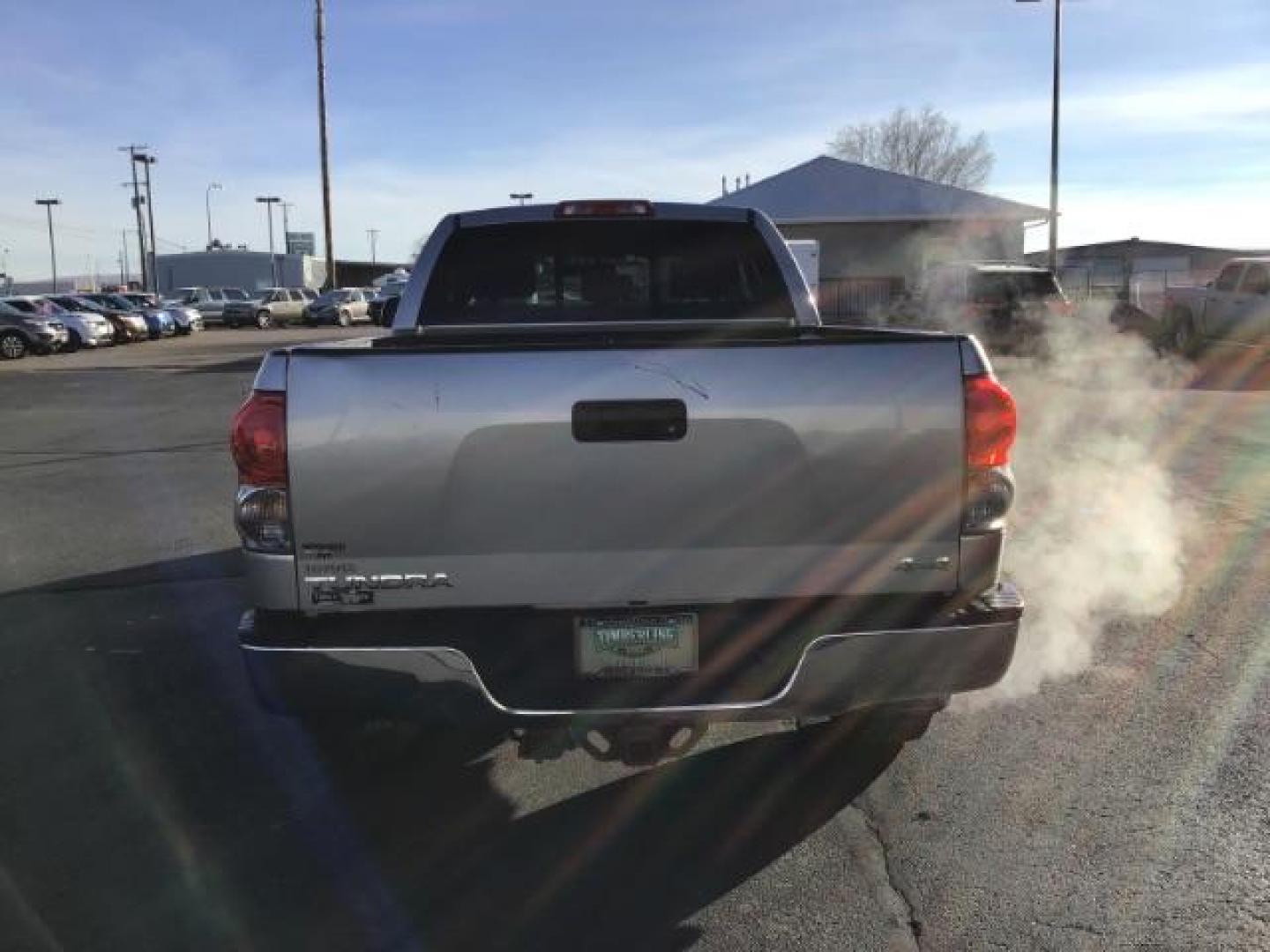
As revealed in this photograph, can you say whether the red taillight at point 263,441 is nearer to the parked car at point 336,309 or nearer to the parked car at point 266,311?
the parked car at point 336,309

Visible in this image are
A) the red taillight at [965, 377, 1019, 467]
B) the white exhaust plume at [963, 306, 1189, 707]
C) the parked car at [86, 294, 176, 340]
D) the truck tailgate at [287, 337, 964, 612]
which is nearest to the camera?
the truck tailgate at [287, 337, 964, 612]

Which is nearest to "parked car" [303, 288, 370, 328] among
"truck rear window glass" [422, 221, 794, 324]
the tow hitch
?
"truck rear window glass" [422, 221, 794, 324]

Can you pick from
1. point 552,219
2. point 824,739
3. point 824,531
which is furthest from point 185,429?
point 824,531

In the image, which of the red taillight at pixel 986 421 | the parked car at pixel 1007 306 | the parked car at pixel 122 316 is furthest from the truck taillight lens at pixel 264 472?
the parked car at pixel 122 316

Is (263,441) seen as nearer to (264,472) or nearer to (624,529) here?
(264,472)

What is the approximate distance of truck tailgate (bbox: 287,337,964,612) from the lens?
2910 millimetres

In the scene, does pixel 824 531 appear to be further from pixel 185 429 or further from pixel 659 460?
pixel 185 429

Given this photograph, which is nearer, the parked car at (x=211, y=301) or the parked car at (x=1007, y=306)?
the parked car at (x=1007, y=306)

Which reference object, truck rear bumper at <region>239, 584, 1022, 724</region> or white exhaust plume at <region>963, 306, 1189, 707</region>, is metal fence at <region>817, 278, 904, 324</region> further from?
truck rear bumper at <region>239, 584, 1022, 724</region>

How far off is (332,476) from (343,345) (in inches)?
18.6

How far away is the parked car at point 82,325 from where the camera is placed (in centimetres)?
3406

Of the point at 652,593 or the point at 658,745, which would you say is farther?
the point at 658,745

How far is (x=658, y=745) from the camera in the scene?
331cm

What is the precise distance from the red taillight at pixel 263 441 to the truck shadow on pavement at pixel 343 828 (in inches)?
49.0
